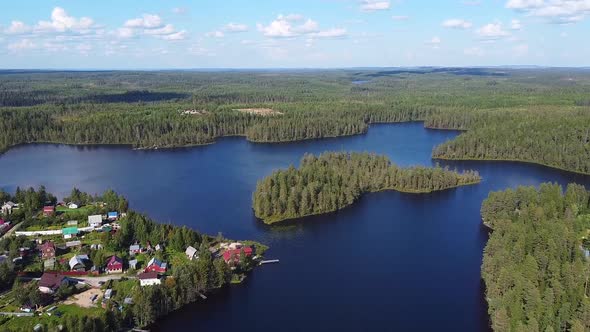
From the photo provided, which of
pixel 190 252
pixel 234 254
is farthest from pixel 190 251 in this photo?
pixel 234 254

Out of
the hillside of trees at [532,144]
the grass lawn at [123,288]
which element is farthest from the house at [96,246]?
the hillside of trees at [532,144]

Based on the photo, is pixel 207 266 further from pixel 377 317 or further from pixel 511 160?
pixel 511 160

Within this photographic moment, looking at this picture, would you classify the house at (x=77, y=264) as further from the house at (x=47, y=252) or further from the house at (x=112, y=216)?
the house at (x=112, y=216)

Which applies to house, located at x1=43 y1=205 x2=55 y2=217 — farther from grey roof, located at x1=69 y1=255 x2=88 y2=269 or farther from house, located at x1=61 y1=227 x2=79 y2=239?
grey roof, located at x1=69 y1=255 x2=88 y2=269

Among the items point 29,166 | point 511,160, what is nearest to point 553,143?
point 511,160

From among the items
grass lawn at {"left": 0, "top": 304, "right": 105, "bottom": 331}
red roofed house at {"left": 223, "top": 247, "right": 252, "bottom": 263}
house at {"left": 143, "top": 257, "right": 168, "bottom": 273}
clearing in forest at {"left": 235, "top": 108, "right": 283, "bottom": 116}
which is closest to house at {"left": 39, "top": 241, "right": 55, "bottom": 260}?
grass lawn at {"left": 0, "top": 304, "right": 105, "bottom": 331}

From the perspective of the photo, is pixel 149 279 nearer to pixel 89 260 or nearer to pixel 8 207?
pixel 89 260
